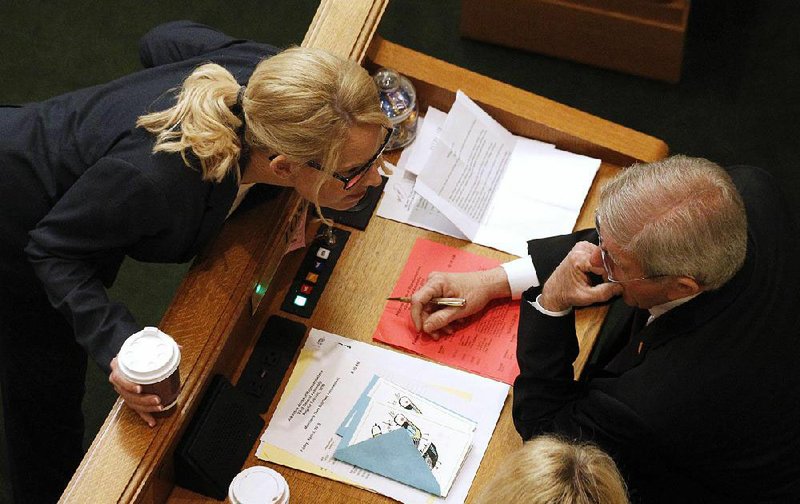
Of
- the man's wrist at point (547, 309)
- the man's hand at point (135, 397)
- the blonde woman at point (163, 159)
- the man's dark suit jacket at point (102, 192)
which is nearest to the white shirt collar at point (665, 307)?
the man's wrist at point (547, 309)

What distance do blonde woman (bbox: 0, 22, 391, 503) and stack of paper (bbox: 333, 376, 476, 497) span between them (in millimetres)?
411

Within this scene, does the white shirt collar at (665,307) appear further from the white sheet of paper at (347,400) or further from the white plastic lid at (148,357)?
the white plastic lid at (148,357)

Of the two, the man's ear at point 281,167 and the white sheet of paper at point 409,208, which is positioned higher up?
the man's ear at point 281,167

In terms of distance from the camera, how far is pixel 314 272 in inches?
88.6

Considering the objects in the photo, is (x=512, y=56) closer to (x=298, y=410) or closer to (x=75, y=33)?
(x=75, y=33)

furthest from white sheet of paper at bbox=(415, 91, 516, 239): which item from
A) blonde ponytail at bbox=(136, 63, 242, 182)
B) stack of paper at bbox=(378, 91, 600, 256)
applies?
blonde ponytail at bbox=(136, 63, 242, 182)

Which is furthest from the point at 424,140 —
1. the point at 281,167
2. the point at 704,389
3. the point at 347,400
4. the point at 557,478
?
the point at 557,478

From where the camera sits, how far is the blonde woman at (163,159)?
184 cm

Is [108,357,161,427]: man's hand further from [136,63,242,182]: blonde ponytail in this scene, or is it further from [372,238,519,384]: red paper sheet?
[372,238,519,384]: red paper sheet

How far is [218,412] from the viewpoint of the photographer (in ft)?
6.43

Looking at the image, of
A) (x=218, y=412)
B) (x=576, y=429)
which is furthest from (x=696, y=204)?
(x=218, y=412)

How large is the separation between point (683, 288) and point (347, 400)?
705 millimetres

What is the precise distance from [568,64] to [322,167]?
203 centimetres

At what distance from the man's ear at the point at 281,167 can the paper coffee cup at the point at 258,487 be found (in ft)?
1.82
